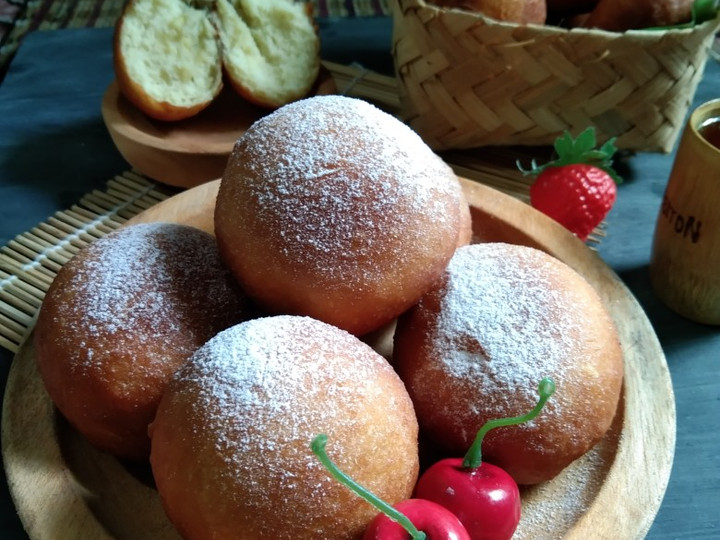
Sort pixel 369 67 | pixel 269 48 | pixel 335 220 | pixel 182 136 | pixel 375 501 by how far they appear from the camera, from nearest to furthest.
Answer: pixel 375 501, pixel 335 220, pixel 182 136, pixel 269 48, pixel 369 67

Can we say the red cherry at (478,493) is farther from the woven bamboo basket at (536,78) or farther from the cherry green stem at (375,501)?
the woven bamboo basket at (536,78)

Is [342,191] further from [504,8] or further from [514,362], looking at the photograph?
[504,8]

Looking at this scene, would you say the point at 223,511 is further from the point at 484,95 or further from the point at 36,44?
the point at 36,44

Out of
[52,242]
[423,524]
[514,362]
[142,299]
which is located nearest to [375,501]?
[423,524]

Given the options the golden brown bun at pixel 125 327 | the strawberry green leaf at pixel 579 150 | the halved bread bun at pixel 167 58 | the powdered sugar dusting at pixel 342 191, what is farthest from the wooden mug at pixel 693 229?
the halved bread bun at pixel 167 58

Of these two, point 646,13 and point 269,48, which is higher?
point 646,13

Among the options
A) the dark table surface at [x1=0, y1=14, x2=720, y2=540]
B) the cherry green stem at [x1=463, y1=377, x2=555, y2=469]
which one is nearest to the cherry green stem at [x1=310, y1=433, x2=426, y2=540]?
the cherry green stem at [x1=463, y1=377, x2=555, y2=469]

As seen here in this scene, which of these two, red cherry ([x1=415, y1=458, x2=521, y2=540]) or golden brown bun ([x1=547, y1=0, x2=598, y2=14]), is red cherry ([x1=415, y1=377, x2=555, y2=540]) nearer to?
red cherry ([x1=415, y1=458, x2=521, y2=540])

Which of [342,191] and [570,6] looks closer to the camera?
[342,191]
